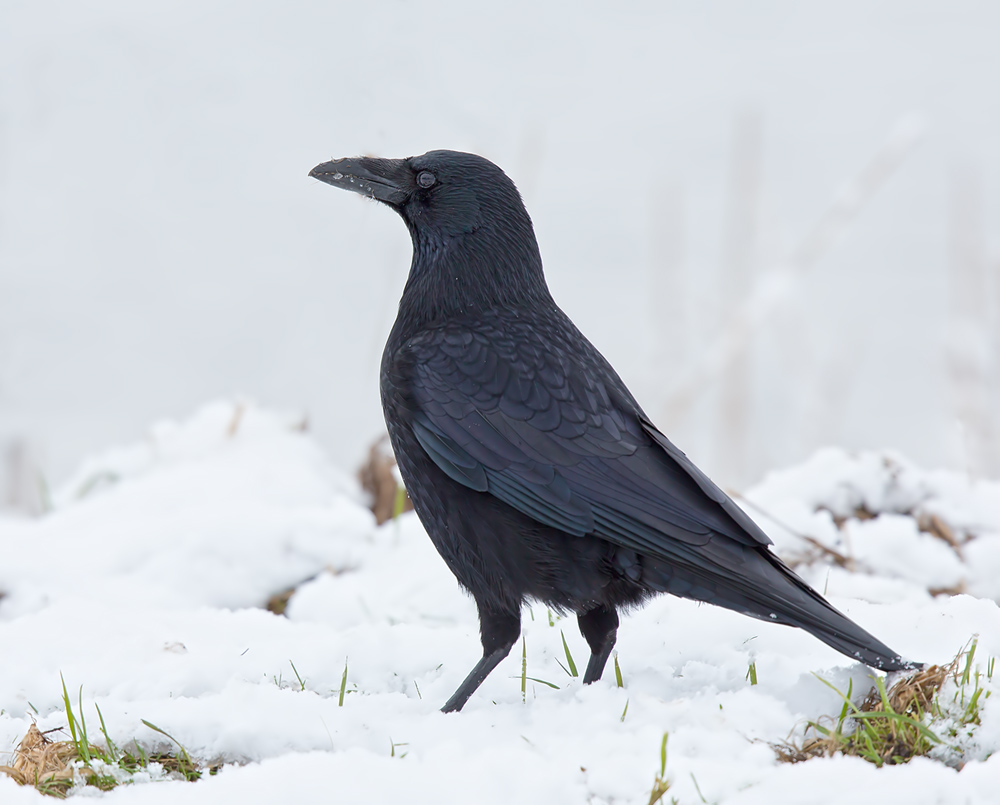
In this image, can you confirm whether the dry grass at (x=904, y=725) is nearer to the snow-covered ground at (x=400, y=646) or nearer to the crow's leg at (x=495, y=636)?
the snow-covered ground at (x=400, y=646)

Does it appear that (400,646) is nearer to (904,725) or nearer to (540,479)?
(540,479)

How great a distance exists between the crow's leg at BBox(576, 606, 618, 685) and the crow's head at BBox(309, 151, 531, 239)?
46.7 inches

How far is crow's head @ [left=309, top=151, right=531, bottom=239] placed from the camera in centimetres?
308

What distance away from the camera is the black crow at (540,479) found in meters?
2.42

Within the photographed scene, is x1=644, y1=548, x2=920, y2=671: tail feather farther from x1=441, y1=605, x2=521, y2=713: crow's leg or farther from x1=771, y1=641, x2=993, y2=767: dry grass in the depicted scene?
x1=441, y1=605, x2=521, y2=713: crow's leg

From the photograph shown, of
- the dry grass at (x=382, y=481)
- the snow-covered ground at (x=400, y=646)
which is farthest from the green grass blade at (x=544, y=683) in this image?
the dry grass at (x=382, y=481)

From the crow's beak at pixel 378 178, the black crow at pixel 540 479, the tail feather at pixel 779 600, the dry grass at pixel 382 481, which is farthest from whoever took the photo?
the dry grass at pixel 382 481

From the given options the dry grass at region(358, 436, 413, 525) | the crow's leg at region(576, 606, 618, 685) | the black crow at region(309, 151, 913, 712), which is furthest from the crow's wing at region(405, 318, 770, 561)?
the dry grass at region(358, 436, 413, 525)

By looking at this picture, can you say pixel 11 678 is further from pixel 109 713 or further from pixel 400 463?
A: pixel 400 463

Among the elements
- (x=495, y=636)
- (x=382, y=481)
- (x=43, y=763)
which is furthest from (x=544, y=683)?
(x=382, y=481)

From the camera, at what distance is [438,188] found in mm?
3123

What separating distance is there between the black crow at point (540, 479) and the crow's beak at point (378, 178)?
0.25m

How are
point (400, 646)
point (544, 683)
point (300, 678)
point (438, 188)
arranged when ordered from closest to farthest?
point (544, 683) → point (300, 678) → point (400, 646) → point (438, 188)

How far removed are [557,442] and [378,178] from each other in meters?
1.11
